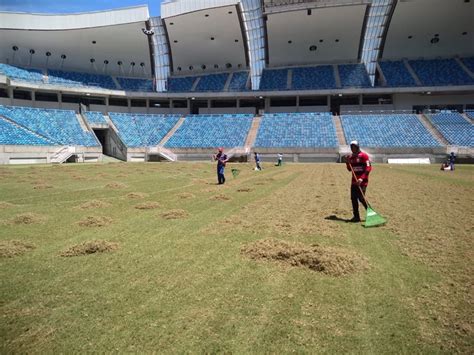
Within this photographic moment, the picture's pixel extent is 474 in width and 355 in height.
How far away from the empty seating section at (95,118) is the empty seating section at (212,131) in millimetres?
11914

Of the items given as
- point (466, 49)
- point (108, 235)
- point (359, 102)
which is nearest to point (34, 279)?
point (108, 235)

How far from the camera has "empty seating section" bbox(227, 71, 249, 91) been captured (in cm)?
6171

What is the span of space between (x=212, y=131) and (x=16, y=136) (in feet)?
89.4

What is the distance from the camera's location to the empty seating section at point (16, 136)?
39.0 metres

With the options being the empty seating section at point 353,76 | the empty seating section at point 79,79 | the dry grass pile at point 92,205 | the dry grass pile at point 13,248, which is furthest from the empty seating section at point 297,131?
the dry grass pile at point 13,248

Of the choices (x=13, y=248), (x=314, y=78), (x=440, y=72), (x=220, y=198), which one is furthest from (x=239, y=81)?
(x=13, y=248)

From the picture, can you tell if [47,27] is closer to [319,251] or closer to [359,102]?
[359,102]

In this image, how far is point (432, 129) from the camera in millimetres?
46719

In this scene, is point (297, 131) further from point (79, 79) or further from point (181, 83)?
point (79, 79)

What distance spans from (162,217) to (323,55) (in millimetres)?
60485

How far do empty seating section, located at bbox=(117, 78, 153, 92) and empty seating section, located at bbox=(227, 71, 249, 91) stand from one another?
1612cm

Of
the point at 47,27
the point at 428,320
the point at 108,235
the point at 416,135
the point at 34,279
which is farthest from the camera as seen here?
the point at 47,27

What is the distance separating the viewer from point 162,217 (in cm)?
932

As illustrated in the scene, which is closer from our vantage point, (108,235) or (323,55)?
(108,235)
